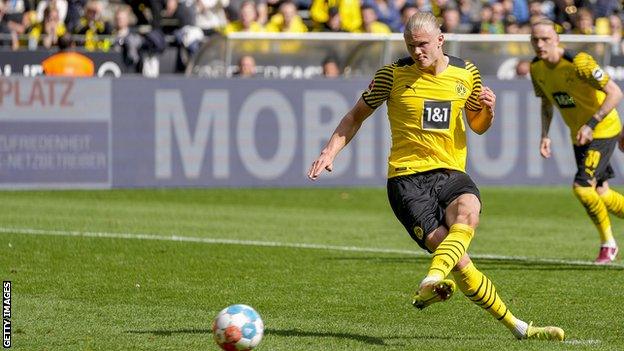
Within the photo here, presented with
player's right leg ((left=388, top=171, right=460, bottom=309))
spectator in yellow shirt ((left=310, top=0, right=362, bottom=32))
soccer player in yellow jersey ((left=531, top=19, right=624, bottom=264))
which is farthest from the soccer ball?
spectator in yellow shirt ((left=310, top=0, right=362, bottom=32))

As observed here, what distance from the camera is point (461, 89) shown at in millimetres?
9320

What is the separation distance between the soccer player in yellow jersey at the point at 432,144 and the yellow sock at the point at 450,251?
0.01 meters

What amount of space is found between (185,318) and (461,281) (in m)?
2.06

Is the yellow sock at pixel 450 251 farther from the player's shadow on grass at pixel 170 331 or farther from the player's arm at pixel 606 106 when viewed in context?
the player's arm at pixel 606 106

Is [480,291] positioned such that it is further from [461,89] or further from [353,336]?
[461,89]

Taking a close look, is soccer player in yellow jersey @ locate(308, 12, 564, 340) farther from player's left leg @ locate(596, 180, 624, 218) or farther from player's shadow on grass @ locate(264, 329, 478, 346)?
player's left leg @ locate(596, 180, 624, 218)

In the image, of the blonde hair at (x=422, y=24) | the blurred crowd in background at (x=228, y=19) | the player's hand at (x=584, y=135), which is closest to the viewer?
the blonde hair at (x=422, y=24)

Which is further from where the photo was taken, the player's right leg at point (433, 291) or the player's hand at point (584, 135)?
the player's hand at point (584, 135)

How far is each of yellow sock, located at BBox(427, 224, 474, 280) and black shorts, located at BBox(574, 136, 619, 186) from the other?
16.4ft

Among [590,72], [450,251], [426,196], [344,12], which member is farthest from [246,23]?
[450,251]

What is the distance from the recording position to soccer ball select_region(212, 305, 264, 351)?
26.8 ft

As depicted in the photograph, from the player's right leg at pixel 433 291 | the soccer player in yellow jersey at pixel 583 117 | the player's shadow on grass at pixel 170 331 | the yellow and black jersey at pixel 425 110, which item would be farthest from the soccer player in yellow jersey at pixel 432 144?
the soccer player in yellow jersey at pixel 583 117

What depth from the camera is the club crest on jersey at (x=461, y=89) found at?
930 cm

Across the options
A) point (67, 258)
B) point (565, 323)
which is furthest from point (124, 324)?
point (67, 258)
